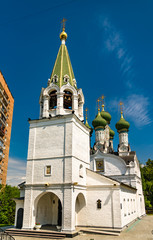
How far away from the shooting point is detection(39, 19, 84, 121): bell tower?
64.8ft

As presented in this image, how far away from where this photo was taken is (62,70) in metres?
21.4

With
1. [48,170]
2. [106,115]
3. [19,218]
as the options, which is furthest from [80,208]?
[106,115]

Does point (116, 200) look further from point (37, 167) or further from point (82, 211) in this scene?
point (37, 167)

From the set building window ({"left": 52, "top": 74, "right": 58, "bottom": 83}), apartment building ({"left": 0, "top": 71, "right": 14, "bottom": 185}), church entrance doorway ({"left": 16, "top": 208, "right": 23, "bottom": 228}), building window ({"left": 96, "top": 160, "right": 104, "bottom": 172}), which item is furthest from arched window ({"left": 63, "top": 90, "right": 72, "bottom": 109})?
apartment building ({"left": 0, "top": 71, "right": 14, "bottom": 185})

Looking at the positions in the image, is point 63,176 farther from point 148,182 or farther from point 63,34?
point 148,182

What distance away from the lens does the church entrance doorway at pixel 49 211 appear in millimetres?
18484

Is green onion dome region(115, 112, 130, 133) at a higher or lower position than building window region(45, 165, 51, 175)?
higher

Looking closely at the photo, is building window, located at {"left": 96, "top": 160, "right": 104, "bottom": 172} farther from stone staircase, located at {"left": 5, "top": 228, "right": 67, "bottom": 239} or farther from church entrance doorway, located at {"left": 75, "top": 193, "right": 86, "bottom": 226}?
stone staircase, located at {"left": 5, "top": 228, "right": 67, "bottom": 239}

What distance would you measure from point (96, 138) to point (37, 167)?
20.6 m

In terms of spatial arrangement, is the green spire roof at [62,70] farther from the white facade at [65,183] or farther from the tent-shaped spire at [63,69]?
the white facade at [65,183]

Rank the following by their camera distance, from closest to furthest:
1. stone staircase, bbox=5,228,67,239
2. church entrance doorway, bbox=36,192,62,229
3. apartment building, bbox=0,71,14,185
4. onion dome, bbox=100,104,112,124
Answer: stone staircase, bbox=5,228,67,239 < church entrance doorway, bbox=36,192,62,229 < apartment building, bbox=0,71,14,185 < onion dome, bbox=100,104,112,124

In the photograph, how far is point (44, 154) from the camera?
1845 centimetres

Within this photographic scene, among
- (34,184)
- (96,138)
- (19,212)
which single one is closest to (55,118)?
(34,184)

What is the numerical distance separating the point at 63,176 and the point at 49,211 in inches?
190
